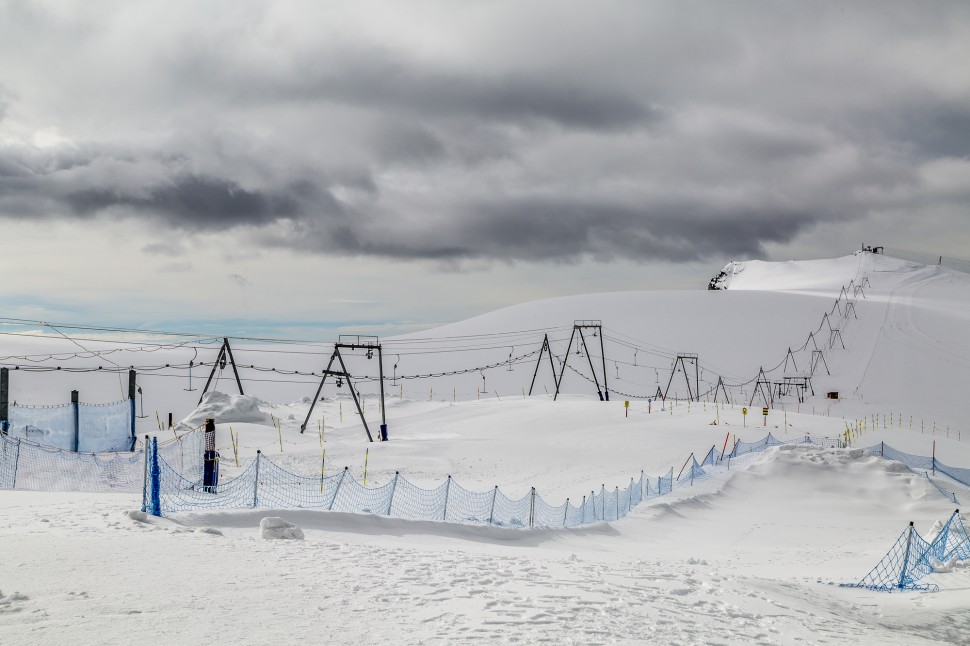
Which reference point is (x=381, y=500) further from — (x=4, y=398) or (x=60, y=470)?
(x=4, y=398)

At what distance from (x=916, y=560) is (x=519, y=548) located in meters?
8.71

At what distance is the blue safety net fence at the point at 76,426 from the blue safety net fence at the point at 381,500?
8.46 meters

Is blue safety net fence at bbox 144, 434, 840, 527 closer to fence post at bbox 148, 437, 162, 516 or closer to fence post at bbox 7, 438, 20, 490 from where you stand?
fence post at bbox 148, 437, 162, 516

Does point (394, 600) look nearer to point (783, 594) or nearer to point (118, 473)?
point (783, 594)

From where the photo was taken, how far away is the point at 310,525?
15219 millimetres

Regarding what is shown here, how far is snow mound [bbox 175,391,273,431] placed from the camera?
37.4 metres

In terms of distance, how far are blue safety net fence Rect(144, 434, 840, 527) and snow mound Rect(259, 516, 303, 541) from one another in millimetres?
2549

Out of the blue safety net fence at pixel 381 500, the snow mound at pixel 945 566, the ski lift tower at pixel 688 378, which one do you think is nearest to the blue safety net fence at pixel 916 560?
the snow mound at pixel 945 566

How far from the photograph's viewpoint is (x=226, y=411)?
38.1 meters

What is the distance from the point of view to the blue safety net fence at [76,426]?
29.1 meters

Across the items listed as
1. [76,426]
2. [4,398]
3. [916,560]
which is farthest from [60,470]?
[916,560]

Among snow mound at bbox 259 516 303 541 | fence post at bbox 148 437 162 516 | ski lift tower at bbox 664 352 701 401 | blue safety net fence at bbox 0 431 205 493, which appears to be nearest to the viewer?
snow mound at bbox 259 516 303 541

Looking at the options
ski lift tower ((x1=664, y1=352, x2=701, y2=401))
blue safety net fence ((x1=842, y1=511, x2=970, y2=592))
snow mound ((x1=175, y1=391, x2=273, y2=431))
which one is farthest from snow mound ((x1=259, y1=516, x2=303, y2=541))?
ski lift tower ((x1=664, y1=352, x2=701, y2=401))

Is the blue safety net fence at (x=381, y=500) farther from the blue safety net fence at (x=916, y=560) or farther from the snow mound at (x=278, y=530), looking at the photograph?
the blue safety net fence at (x=916, y=560)
